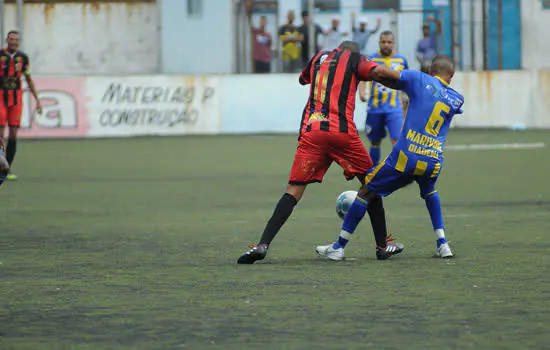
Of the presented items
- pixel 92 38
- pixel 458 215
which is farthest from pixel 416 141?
pixel 92 38

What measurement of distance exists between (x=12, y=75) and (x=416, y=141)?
1063 cm

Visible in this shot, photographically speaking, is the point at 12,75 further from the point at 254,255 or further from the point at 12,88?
the point at 254,255

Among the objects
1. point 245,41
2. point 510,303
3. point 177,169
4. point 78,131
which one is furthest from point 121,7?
point 510,303

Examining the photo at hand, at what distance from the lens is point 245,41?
101ft

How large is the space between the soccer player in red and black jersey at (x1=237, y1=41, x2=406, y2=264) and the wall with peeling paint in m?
27.2

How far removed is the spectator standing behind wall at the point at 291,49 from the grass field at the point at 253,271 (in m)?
12.7

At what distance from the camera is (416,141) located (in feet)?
29.3

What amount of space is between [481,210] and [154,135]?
16.3 m

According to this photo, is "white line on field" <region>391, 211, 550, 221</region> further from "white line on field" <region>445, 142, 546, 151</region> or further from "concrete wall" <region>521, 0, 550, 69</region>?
"concrete wall" <region>521, 0, 550, 69</region>

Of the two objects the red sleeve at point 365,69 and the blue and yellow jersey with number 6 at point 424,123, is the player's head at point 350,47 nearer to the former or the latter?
the red sleeve at point 365,69

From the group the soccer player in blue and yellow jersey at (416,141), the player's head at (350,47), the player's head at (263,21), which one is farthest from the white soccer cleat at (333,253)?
the player's head at (263,21)

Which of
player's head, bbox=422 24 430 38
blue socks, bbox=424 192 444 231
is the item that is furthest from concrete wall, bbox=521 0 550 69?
blue socks, bbox=424 192 444 231

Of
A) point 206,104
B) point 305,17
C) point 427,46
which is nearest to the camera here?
point 206,104

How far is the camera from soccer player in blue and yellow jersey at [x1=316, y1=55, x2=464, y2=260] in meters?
8.86
